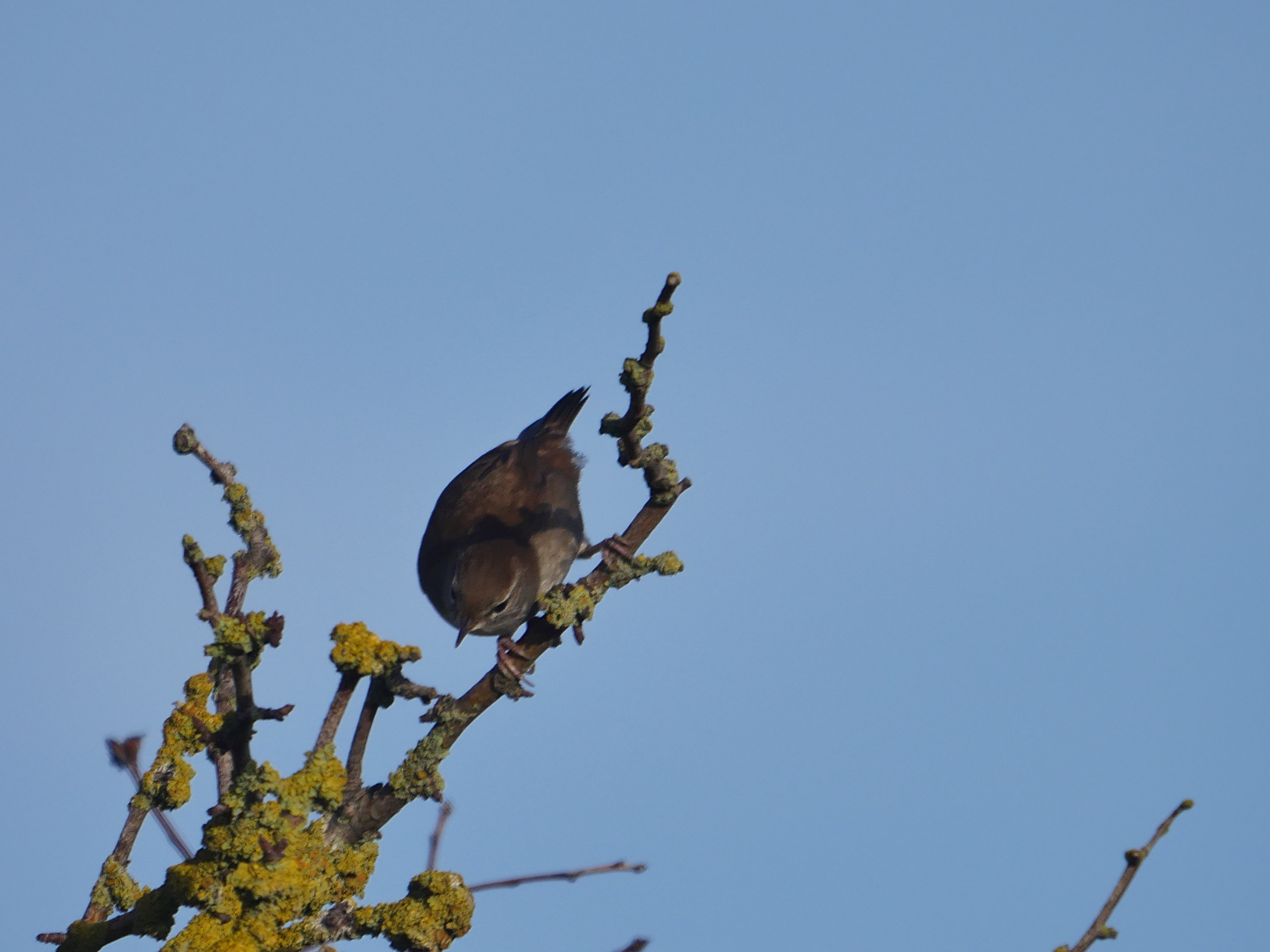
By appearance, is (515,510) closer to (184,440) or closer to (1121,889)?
(184,440)

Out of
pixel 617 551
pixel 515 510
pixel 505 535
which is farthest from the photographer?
pixel 515 510

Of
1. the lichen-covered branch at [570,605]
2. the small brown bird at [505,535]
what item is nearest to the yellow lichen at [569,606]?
the lichen-covered branch at [570,605]

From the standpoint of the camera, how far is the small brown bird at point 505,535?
21.6 ft

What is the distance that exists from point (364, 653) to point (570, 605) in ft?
3.48

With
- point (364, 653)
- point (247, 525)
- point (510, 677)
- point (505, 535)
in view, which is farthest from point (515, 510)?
point (364, 653)

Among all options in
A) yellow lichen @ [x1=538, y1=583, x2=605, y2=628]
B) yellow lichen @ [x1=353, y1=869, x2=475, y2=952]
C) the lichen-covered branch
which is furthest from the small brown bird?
yellow lichen @ [x1=353, y1=869, x2=475, y2=952]

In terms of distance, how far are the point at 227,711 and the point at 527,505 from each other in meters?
3.39

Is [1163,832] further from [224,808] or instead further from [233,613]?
[233,613]

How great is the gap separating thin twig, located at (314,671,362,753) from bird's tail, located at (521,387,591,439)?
4946 mm

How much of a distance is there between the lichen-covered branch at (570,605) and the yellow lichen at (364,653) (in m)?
0.48

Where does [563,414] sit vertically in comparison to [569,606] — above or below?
above

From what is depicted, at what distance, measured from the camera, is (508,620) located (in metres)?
6.79

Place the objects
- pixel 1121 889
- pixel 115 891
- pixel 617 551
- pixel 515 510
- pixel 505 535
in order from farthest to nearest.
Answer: pixel 515 510, pixel 505 535, pixel 617 551, pixel 115 891, pixel 1121 889

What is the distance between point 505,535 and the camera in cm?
698
